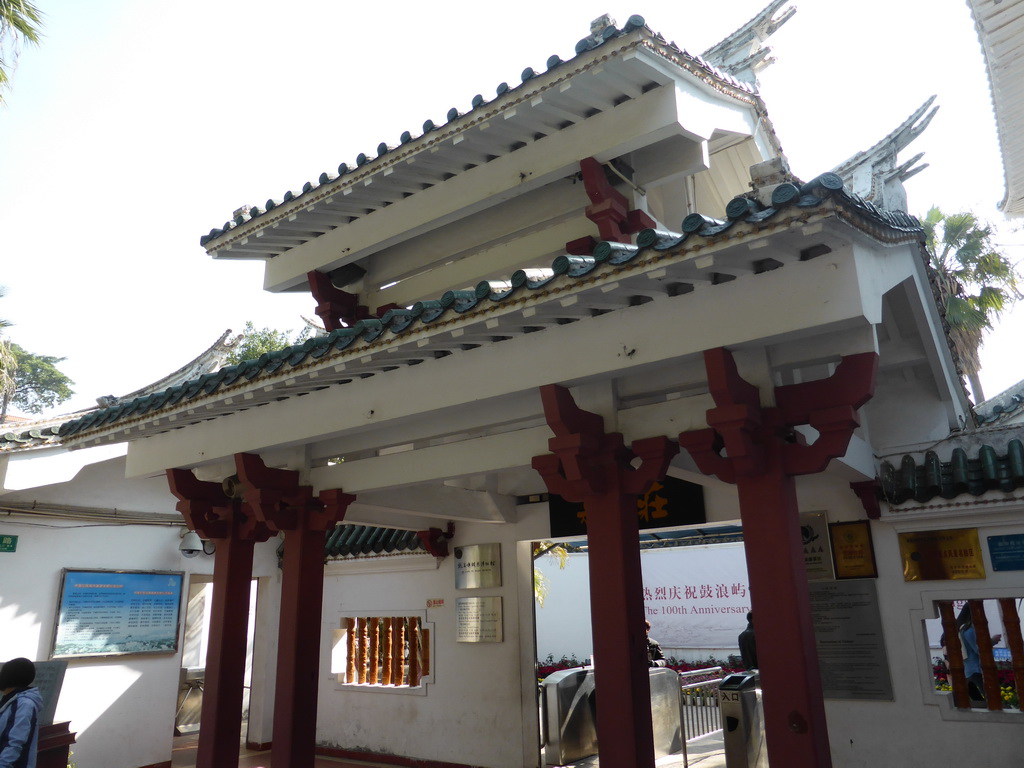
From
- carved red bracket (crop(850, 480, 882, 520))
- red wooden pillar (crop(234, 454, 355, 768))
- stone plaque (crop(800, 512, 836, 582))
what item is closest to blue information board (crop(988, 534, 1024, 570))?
carved red bracket (crop(850, 480, 882, 520))

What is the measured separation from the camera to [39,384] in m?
39.0

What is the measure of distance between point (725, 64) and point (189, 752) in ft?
38.9

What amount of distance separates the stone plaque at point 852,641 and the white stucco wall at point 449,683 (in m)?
3.37

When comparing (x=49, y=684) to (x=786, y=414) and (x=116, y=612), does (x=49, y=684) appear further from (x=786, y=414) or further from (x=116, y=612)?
(x=786, y=414)

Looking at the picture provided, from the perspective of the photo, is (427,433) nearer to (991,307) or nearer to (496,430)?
(496,430)

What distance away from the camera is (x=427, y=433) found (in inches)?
233

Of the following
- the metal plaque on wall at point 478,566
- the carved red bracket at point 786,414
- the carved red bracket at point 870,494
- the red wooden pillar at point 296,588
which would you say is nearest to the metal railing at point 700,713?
the metal plaque on wall at point 478,566

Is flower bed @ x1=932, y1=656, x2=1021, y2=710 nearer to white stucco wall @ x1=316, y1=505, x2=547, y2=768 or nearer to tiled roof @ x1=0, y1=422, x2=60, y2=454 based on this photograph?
white stucco wall @ x1=316, y1=505, x2=547, y2=768

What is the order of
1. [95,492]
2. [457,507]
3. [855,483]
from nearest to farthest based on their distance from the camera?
[855,483], [457,507], [95,492]

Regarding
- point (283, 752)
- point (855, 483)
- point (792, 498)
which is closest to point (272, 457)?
point (283, 752)

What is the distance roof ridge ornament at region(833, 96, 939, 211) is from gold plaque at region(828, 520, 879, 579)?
168 inches

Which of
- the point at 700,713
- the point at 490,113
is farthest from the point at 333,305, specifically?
the point at 700,713

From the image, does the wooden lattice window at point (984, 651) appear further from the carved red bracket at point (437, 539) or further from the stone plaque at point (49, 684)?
the stone plaque at point (49, 684)

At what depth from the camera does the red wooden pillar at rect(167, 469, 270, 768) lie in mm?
6492
